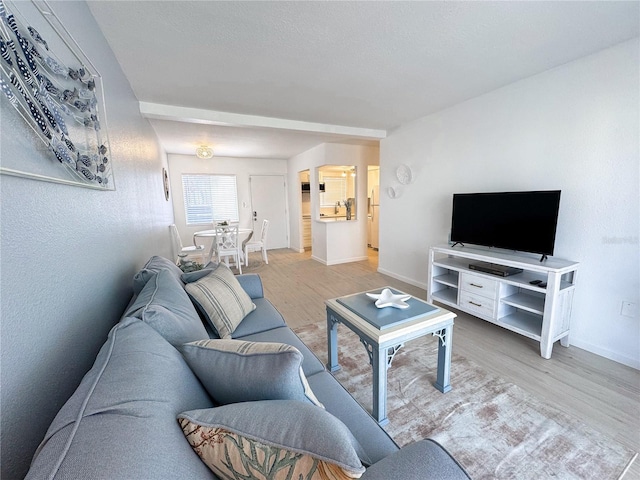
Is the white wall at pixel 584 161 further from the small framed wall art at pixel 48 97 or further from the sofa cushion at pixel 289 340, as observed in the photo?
the small framed wall art at pixel 48 97

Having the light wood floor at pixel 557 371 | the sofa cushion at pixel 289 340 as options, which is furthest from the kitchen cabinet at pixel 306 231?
the sofa cushion at pixel 289 340

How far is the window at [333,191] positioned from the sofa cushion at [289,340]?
17.4ft

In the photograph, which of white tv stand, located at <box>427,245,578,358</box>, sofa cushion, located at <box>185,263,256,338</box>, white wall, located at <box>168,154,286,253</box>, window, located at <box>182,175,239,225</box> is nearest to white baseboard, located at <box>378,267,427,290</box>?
white tv stand, located at <box>427,245,578,358</box>

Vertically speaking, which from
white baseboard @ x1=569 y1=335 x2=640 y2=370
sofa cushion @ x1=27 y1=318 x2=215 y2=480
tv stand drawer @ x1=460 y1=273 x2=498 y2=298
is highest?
sofa cushion @ x1=27 y1=318 x2=215 y2=480

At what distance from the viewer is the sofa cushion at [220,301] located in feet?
5.16

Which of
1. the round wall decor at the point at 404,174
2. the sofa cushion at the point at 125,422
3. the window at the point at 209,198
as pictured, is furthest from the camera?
the window at the point at 209,198

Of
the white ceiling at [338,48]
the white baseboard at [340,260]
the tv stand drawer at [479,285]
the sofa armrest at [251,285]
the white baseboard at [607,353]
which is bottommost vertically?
the white baseboard at [607,353]

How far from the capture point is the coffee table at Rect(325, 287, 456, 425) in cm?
143

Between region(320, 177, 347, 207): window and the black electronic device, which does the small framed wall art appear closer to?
the black electronic device

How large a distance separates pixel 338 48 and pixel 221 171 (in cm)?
499

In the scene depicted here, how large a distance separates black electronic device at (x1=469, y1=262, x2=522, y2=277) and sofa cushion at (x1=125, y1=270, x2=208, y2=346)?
2461mm

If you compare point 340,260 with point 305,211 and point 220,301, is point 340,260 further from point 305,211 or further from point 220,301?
point 220,301

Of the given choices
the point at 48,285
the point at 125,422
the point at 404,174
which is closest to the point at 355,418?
the point at 125,422

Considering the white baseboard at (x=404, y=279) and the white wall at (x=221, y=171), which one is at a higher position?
the white wall at (x=221, y=171)
